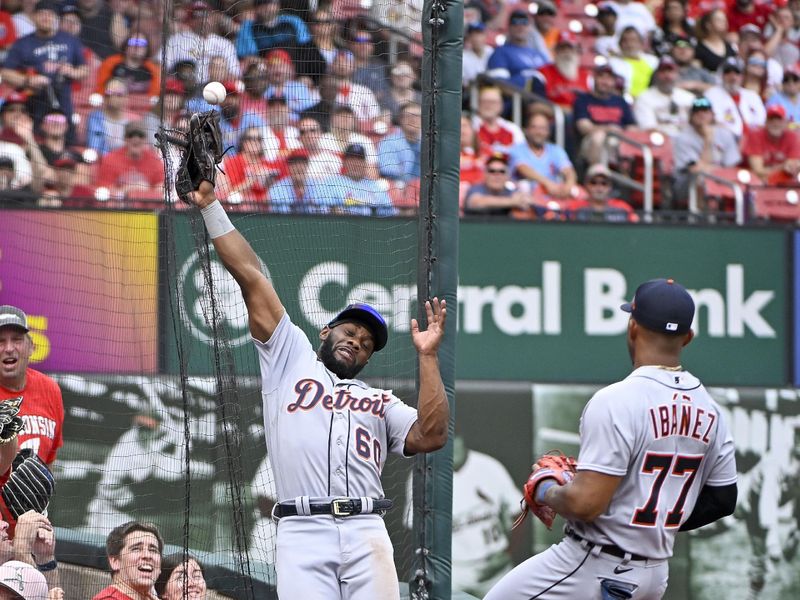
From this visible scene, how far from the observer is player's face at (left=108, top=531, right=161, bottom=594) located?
235 inches

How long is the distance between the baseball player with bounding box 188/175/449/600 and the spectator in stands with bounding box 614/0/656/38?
8982 millimetres

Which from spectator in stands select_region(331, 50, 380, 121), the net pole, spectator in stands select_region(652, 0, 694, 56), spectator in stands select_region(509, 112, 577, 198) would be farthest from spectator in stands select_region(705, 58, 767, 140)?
the net pole

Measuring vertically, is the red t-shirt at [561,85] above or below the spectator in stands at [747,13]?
below

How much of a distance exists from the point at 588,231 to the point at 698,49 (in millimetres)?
3866

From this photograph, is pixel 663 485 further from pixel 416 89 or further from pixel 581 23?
pixel 581 23

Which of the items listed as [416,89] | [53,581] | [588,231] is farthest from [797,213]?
[53,581]

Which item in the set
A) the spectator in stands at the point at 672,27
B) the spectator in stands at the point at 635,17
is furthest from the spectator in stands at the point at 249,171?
the spectator in stands at the point at 672,27

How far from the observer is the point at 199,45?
21.1 ft

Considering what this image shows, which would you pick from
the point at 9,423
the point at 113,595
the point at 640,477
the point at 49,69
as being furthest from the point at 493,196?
the point at 640,477

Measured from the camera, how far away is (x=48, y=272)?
9.24 meters

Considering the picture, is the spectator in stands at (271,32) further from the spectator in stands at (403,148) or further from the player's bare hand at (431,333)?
the player's bare hand at (431,333)

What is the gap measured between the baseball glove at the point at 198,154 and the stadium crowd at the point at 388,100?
722 mm

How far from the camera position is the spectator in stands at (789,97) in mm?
13227

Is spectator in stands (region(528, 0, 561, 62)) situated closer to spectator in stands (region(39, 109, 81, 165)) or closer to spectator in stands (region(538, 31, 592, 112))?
spectator in stands (region(538, 31, 592, 112))
